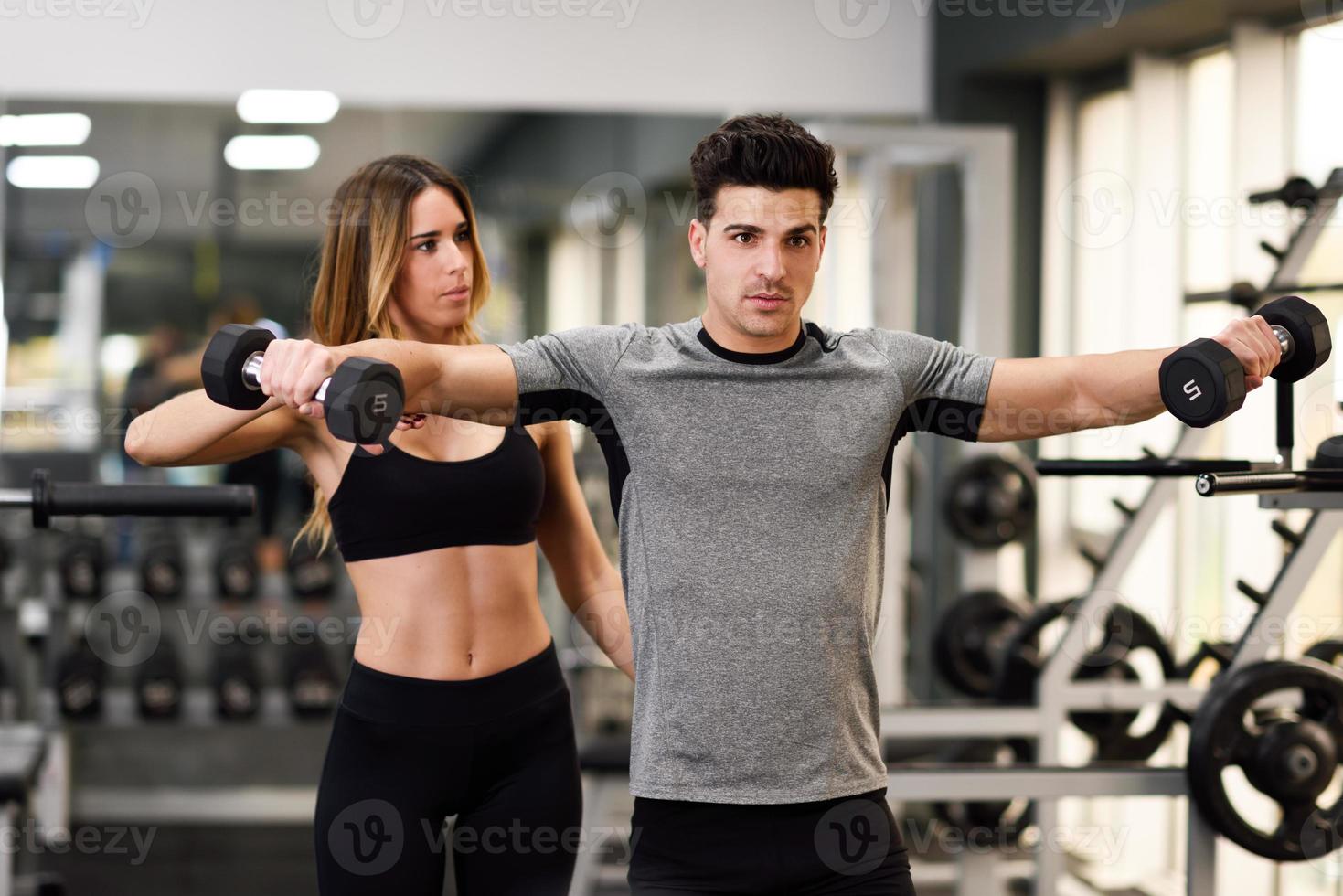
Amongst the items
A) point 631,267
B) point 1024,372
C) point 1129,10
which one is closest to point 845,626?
point 1024,372

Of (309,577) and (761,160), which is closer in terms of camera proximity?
(761,160)

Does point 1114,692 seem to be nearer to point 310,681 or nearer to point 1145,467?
point 1145,467

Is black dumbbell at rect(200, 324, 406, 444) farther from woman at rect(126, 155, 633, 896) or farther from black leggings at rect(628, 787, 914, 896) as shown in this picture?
black leggings at rect(628, 787, 914, 896)

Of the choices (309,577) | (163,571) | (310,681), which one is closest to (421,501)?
(310,681)

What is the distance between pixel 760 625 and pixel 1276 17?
318cm

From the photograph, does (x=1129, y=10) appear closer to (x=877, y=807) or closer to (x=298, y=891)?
(x=877, y=807)

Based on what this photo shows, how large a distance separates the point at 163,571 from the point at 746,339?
3.60 metres

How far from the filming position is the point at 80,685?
171 inches

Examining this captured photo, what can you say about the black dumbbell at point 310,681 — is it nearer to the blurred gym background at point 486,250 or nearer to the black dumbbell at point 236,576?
the blurred gym background at point 486,250

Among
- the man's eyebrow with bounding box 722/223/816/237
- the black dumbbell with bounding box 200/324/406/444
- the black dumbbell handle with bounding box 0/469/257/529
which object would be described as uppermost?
the man's eyebrow with bounding box 722/223/816/237

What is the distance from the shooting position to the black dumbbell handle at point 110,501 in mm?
1824

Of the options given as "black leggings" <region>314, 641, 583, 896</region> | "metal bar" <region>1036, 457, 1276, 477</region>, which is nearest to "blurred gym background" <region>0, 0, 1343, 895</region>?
"metal bar" <region>1036, 457, 1276, 477</region>

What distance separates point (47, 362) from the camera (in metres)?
4.97

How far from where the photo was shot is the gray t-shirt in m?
1.47
